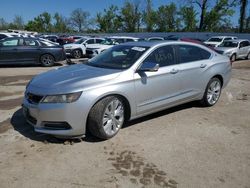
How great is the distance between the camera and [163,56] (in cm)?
585

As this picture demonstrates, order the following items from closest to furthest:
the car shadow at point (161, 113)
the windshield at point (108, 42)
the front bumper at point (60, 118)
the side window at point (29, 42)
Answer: the front bumper at point (60, 118) < the car shadow at point (161, 113) < the side window at point (29, 42) < the windshield at point (108, 42)

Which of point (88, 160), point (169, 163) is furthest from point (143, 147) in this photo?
point (88, 160)

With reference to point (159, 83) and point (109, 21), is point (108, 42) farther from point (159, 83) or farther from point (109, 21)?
point (109, 21)

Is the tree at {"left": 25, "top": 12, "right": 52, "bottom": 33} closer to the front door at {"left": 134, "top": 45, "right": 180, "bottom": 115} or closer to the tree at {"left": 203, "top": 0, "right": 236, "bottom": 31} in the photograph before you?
the tree at {"left": 203, "top": 0, "right": 236, "bottom": 31}

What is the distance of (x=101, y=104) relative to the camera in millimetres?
4719

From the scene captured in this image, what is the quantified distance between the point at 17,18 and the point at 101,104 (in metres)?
114

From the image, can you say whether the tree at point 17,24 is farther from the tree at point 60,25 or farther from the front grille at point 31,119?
the front grille at point 31,119

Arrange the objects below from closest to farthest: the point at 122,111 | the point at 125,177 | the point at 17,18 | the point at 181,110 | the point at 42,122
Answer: the point at 125,177, the point at 42,122, the point at 122,111, the point at 181,110, the point at 17,18

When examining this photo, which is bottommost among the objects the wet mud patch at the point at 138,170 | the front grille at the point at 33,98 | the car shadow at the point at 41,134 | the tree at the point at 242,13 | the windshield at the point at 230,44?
the wet mud patch at the point at 138,170

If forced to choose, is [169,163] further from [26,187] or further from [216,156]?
[26,187]

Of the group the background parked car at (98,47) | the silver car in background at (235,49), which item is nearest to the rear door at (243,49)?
the silver car in background at (235,49)

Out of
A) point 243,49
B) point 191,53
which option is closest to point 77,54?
point 243,49

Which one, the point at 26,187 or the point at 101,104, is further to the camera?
the point at 101,104

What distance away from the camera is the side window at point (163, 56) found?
5.63 metres
